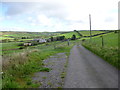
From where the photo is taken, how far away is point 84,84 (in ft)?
19.3

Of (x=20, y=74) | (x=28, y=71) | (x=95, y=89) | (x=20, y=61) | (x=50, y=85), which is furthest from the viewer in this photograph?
(x=20, y=61)

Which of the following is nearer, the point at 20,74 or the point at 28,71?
the point at 20,74

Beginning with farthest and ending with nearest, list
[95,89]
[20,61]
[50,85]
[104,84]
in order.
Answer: [20,61], [50,85], [104,84], [95,89]

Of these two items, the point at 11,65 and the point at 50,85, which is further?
the point at 11,65

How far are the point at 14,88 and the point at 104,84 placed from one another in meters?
3.87

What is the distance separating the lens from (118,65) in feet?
28.3

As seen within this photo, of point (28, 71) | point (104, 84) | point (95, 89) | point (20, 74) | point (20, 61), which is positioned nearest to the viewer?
point (95, 89)

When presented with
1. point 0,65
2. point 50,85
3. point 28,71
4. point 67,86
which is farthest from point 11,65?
point 67,86

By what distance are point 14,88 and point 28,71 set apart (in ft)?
10.6

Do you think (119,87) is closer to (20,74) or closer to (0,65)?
(20,74)

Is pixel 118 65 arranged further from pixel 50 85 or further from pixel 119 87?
pixel 50 85

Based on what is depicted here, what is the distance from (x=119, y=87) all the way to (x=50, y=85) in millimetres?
2936

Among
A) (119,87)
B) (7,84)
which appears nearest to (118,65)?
(119,87)

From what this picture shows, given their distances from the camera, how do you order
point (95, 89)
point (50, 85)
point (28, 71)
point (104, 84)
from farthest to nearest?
1. point (28, 71)
2. point (50, 85)
3. point (104, 84)
4. point (95, 89)
